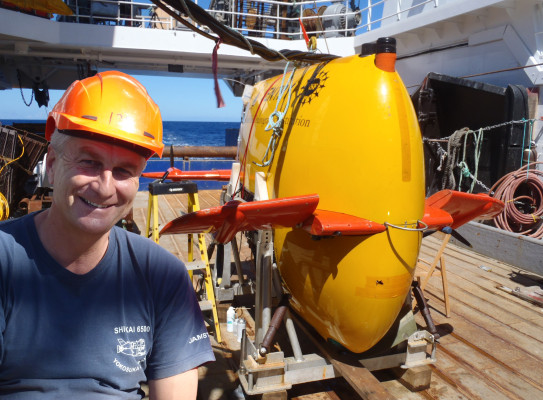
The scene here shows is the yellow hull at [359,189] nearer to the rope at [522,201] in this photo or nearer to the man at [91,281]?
the man at [91,281]

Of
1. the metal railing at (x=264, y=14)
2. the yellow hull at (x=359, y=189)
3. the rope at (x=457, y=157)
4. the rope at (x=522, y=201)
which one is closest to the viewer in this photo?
the yellow hull at (x=359, y=189)

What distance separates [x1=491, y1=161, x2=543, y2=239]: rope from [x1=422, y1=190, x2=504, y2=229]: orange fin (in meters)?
3.36

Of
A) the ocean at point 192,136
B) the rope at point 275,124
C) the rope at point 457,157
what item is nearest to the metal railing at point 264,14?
the rope at point 457,157

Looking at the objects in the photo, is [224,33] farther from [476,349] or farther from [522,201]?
[522,201]

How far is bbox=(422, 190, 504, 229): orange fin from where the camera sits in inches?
119

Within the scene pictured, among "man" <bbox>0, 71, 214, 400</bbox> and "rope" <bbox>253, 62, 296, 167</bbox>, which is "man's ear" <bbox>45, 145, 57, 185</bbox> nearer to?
"man" <bbox>0, 71, 214, 400</bbox>

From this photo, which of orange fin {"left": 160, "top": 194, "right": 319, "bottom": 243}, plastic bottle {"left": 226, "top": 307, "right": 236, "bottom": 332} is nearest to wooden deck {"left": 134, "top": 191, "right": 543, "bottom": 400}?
plastic bottle {"left": 226, "top": 307, "right": 236, "bottom": 332}

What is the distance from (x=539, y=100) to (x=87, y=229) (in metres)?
7.22

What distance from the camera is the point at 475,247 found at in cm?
620

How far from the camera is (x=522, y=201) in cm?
653

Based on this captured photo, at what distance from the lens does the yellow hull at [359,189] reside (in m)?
2.46

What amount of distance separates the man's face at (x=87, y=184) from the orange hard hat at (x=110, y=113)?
47 mm

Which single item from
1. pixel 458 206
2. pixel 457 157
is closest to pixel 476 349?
pixel 458 206

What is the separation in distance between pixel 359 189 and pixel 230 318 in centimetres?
196
